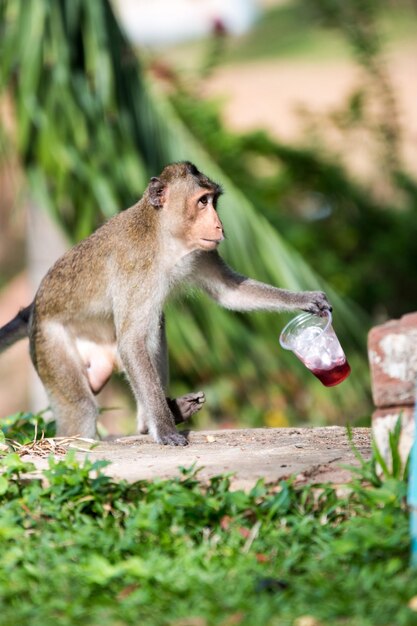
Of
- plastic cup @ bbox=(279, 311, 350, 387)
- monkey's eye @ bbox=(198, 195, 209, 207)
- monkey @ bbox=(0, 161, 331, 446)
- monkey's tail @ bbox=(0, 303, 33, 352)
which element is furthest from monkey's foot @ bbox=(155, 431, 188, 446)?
monkey's tail @ bbox=(0, 303, 33, 352)

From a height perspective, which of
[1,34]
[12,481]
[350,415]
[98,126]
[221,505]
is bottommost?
[350,415]

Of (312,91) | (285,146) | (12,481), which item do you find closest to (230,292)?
(12,481)

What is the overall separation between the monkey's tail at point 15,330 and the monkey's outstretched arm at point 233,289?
1116 mm

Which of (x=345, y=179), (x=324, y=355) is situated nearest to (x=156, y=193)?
(x=324, y=355)

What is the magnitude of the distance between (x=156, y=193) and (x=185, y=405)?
4.00 feet

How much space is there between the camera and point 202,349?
9859 millimetres

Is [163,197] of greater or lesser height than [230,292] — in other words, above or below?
above

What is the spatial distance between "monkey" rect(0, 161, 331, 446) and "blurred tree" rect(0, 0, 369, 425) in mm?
1958

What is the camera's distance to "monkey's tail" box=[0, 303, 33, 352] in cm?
704

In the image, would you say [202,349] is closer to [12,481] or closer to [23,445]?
[23,445]

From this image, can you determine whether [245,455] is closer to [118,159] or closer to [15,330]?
[15,330]

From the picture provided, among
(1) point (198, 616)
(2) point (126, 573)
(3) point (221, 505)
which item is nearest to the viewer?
(1) point (198, 616)

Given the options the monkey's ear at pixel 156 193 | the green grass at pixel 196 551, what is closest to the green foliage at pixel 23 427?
the green grass at pixel 196 551

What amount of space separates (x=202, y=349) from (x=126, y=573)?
5.66 metres
